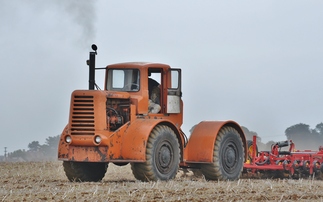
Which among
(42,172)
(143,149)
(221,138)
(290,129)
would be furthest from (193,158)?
(290,129)

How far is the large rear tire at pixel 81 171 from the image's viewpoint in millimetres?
15492

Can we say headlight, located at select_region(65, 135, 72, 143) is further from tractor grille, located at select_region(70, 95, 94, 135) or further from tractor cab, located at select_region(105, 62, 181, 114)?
tractor cab, located at select_region(105, 62, 181, 114)

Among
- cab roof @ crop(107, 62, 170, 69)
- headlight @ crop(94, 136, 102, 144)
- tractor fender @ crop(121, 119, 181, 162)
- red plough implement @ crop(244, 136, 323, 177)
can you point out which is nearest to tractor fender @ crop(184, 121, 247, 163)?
tractor fender @ crop(121, 119, 181, 162)

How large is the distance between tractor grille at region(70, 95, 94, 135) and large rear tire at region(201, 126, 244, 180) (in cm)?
320

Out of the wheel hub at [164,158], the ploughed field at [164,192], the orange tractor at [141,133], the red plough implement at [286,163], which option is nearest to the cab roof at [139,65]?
the orange tractor at [141,133]

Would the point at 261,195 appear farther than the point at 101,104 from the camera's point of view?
No

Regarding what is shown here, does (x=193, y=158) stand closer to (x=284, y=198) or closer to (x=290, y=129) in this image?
(x=284, y=198)

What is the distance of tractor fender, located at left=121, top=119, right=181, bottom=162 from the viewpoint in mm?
14305

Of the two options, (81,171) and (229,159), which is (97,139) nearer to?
(81,171)

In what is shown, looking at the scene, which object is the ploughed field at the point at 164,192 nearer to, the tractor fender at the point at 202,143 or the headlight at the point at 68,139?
the headlight at the point at 68,139

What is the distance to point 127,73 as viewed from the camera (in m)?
15.9

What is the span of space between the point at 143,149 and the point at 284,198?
3651 millimetres

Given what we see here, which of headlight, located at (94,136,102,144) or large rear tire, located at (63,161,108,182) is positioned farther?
large rear tire, located at (63,161,108,182)

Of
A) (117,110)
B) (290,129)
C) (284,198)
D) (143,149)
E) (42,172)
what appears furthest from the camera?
(290,129)
